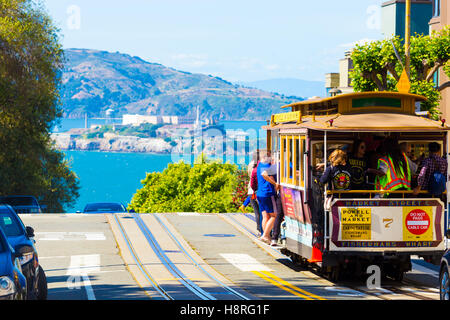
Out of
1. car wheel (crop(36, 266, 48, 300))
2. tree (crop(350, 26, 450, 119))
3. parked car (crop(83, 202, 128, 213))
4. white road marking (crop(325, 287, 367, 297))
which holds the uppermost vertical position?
tree (crop(350, 26, 450, 119))

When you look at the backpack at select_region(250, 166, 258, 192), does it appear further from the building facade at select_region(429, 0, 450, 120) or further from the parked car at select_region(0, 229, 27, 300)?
the building facade at select_region(429, 0, 450, 120)

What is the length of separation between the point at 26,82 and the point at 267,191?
27.7 metres

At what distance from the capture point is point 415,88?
35188 millimetres

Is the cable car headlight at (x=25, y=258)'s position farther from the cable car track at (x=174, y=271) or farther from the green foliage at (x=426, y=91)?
the green foliage at (x=426, y=91)

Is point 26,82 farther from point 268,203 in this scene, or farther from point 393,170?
point 393,170

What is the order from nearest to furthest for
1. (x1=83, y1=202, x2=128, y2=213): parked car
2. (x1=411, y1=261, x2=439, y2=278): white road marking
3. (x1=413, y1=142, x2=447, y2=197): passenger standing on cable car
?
(x1=413, y1=142, x2=447, y2=197): passenger standing on cable car < (x1=411, y1=261, x2=439, y2=278): white road marking < (x1=83, y1=202, x2=128, y2=213): parked car

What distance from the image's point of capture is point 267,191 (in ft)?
58.0

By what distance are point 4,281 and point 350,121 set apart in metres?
7.44

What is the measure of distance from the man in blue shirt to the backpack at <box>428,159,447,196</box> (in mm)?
3985

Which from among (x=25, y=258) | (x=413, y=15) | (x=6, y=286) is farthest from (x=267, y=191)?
(x=413, y=15)

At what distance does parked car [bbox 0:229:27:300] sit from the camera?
8.94 metres

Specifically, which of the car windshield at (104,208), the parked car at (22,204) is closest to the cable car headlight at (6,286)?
the car windshield at (104,208)

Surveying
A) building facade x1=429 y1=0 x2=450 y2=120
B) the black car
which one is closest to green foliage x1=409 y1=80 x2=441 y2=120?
building facade x1=429 y1=0 x2=450 y2=120
